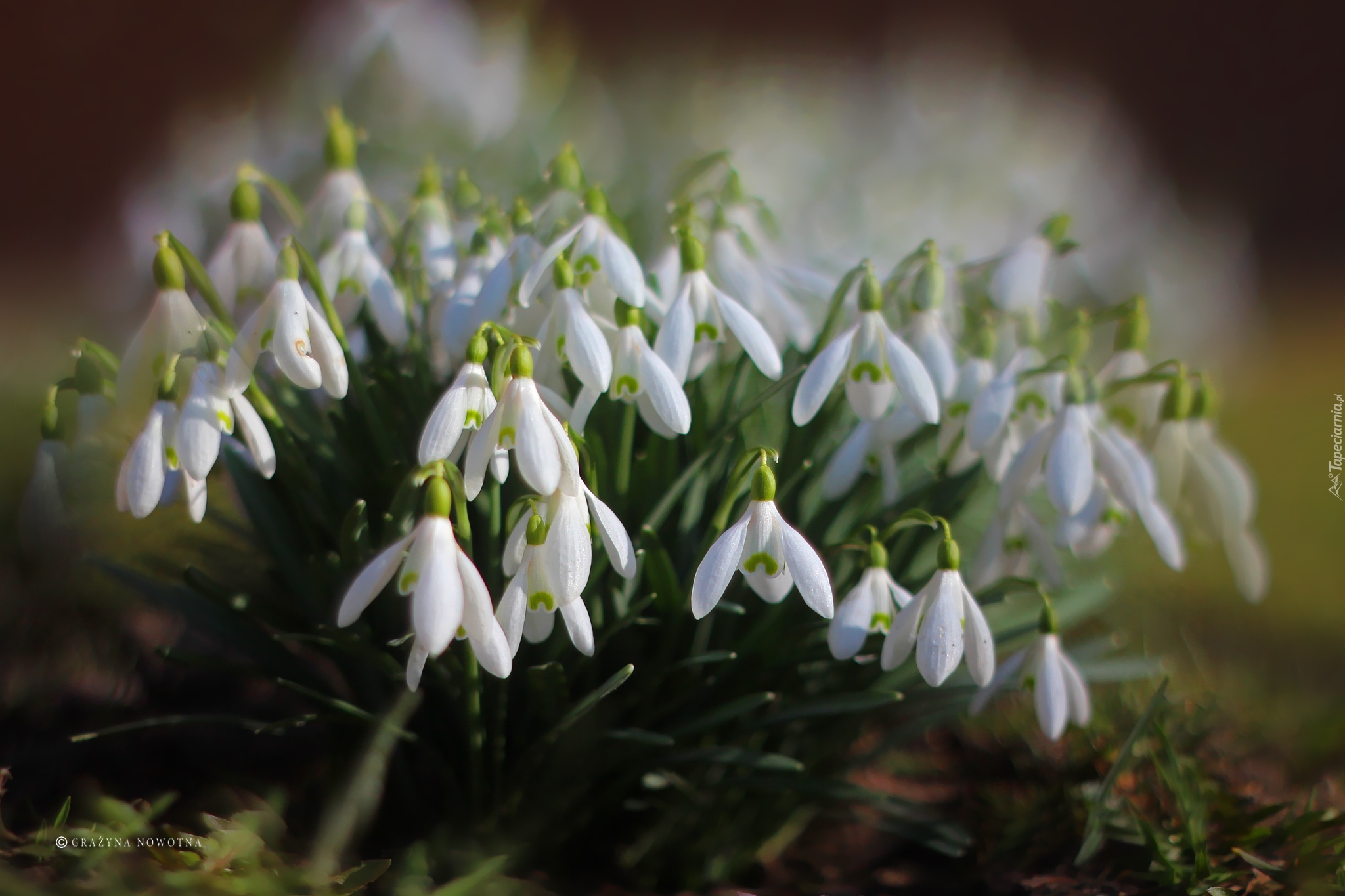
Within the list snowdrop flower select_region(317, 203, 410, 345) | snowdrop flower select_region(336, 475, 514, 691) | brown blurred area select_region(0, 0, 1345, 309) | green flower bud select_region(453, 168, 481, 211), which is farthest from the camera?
brown blurred area select_region(0, 0, 1345, 309)

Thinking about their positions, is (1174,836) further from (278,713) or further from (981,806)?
(278,713)

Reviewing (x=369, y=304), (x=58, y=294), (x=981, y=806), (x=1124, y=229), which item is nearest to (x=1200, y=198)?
(x=1124, y=229)

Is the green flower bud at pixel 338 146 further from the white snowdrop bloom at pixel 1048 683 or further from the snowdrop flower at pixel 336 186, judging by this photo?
the white snowdrop bloom at pixel 1048 683

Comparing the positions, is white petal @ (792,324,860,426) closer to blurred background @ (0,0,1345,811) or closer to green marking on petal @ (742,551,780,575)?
green marking on petal @ (742,551,780,575)

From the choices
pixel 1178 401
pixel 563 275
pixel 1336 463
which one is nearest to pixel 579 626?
pixel 563 275

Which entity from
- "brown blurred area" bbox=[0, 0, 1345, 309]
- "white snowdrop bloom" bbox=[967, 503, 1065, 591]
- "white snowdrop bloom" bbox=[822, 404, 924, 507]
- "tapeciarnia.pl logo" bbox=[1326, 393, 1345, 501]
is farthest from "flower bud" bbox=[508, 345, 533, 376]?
"brown blurred area" bbox=[0, 0, 1345, 309]

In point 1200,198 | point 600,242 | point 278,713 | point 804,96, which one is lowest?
point 278,713
